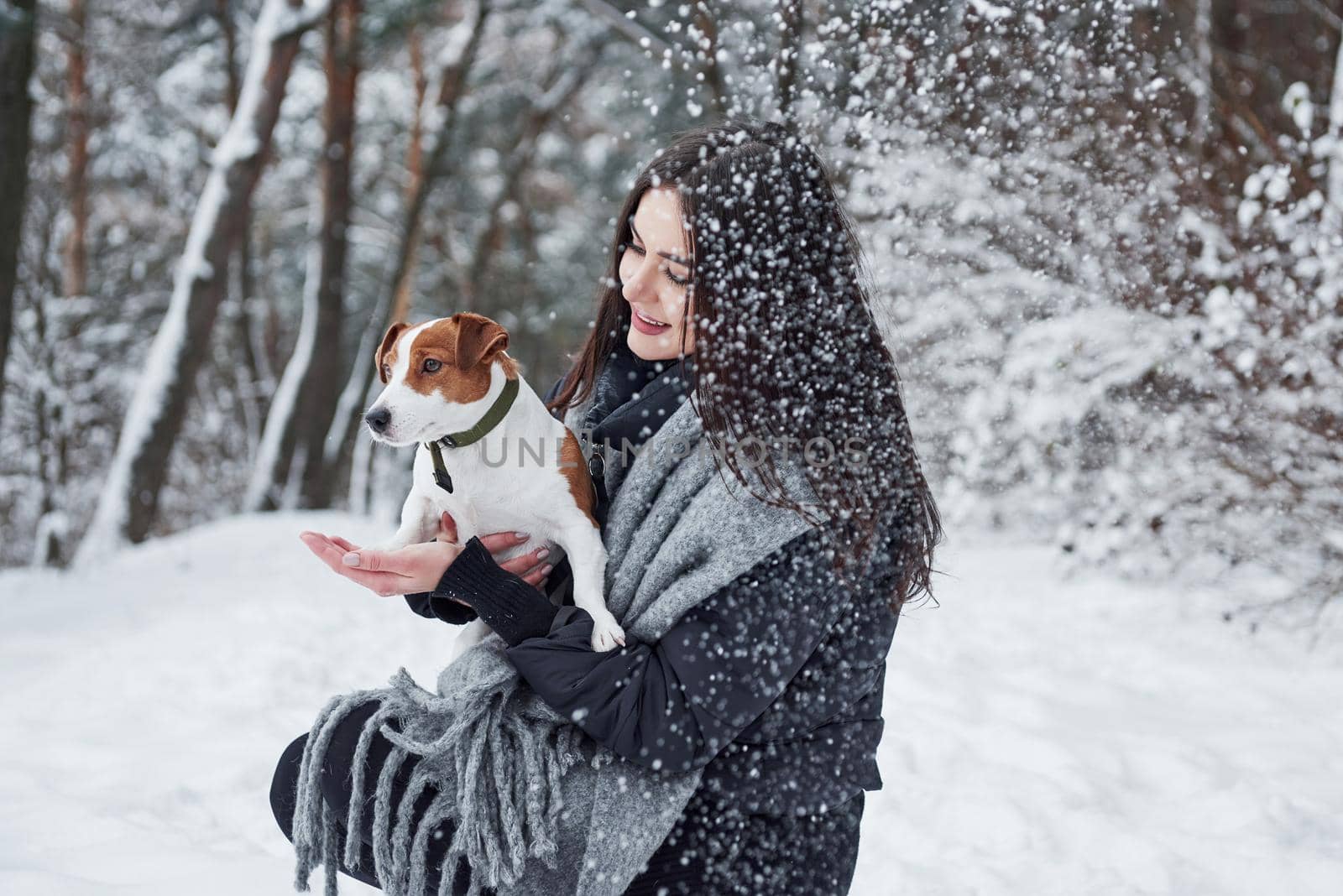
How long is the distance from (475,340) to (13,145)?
5.50m

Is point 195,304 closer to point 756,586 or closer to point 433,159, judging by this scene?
point 433,159

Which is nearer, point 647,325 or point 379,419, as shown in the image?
point 379,419

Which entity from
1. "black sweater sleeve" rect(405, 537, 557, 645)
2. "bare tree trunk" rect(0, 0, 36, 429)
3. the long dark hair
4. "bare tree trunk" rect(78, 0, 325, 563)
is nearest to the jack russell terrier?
"black sweater sleeve" rect(405, 537, 557, 645)

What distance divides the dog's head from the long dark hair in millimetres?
414

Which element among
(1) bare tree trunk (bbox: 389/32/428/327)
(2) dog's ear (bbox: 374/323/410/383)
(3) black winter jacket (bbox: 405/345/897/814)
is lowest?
(3) black winter jacket (bbox: 405/345/897/814)

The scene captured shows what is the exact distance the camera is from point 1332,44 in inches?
307

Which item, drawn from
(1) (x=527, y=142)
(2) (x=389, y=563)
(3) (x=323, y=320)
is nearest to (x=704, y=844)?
(2) (x=389, y=563)

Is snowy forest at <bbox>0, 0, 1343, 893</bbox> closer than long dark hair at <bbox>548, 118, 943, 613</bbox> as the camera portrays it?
No

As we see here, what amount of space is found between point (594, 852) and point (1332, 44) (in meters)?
8.66

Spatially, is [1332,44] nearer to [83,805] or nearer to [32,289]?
[83,805]

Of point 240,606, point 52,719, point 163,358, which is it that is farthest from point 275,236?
point 52,719

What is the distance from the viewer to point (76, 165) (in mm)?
12219

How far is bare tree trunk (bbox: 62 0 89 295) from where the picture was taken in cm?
1167

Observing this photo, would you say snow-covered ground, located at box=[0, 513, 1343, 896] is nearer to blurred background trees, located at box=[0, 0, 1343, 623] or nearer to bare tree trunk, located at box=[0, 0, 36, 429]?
blurred background trees, located at box=[0, 0, 1343, 623]
